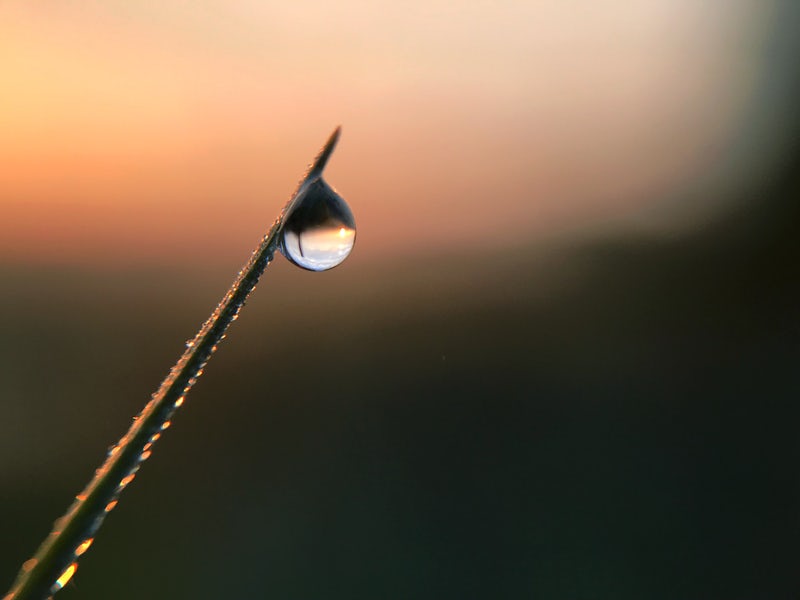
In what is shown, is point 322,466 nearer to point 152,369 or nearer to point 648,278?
point 152,369

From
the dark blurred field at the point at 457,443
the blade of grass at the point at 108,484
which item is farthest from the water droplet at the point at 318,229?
the dark blurred field at the point at 457,443

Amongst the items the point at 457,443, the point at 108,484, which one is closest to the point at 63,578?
the point at 108,484

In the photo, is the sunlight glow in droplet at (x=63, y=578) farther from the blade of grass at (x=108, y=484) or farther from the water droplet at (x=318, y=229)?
the water droplet at (x=318, y=229)

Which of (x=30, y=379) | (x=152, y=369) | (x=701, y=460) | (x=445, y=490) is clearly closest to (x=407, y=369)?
(x=445, y=490)

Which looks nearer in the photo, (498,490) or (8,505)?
(8,505)

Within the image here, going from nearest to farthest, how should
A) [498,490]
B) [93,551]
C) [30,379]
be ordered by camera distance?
[93,551], [30,379], [498,490]

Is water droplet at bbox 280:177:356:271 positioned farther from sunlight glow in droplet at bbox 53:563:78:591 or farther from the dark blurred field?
the dark blurred field

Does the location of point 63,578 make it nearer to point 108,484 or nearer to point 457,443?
point 108,484

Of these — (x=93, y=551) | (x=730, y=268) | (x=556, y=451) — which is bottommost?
(x=93, y=551)

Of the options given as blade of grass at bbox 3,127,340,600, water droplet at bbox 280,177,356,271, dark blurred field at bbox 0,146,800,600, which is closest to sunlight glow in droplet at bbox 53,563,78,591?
blade of grass at bbox 3,127,340,600
